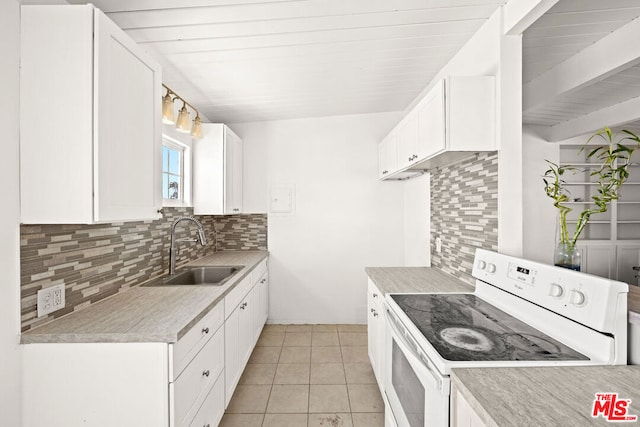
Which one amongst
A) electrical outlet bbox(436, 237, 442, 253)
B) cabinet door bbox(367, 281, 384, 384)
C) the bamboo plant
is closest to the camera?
the bamboo plant

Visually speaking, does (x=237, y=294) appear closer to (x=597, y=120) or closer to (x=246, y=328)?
(x=246, y=328)

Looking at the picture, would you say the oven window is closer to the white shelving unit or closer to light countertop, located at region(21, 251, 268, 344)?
light countertop, located at region(21, 251, 268, 344)

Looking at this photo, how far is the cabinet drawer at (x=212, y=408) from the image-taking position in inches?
61.1

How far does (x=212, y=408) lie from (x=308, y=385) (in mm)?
922

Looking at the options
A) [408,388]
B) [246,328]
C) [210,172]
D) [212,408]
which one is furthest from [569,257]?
[210,172]

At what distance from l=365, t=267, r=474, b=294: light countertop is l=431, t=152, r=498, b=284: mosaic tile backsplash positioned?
9 cm

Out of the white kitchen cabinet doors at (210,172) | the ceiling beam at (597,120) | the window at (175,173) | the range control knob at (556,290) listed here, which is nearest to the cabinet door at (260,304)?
the white kitchen cabinet doors at (210,172)

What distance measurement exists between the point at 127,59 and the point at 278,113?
2235 mm

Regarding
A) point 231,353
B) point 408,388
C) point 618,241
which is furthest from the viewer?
point 618,241

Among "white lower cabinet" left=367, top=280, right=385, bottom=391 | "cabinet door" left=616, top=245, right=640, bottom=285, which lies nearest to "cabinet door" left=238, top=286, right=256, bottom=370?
"white lower cabinet" left=367, top=280, right=385, bottom=391

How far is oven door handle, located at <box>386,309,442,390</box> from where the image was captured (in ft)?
3.50

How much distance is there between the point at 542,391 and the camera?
84 cm

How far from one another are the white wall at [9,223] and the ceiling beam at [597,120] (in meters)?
4.27

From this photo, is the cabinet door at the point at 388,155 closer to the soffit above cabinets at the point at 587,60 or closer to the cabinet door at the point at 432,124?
the cabinet door at the point at 432,124
